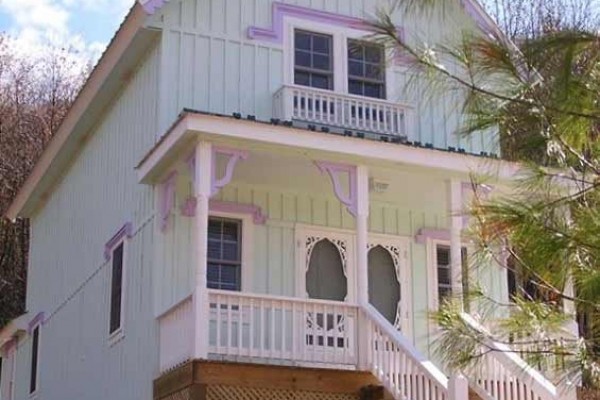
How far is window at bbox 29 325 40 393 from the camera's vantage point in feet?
71.4

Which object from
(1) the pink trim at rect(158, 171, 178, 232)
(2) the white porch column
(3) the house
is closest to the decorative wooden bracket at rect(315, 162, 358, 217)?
(3) the house

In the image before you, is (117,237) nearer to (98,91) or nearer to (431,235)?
(98,91)

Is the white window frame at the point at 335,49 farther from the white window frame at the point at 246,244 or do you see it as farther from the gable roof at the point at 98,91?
the white window frame at the point at 246,244

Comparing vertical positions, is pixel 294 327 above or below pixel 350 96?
below

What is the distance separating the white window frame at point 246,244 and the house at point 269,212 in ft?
0.08

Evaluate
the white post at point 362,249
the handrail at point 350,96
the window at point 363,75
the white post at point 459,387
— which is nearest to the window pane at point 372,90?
the window at point 363,75

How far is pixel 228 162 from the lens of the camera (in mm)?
13242

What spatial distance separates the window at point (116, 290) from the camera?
52.7ft

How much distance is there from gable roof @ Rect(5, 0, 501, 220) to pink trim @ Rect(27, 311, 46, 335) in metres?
2.40

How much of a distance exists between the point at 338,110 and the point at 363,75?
1.28m

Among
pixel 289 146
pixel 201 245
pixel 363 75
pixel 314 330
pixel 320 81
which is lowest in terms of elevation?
pixel 314 330

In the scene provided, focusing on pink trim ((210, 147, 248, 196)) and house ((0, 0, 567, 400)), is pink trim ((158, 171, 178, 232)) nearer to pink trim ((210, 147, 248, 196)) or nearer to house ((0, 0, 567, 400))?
house ((0, 0, 567, 400))

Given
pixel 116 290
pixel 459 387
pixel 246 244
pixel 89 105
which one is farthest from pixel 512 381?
pixel 89 105

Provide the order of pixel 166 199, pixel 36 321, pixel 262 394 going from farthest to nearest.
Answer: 1. pixel 36 321
2. pixel 166 199
3. pixel 262 394
